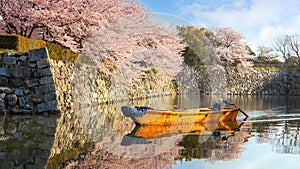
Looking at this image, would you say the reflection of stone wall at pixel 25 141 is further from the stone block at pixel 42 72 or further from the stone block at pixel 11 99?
the stone block at pixel 42 72

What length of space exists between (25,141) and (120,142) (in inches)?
65.6

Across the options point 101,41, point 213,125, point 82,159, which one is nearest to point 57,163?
point 82,159

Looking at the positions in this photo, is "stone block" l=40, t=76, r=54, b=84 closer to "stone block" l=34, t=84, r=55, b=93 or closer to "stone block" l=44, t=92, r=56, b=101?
"stone block" l=34, t=84, r=55, b=93

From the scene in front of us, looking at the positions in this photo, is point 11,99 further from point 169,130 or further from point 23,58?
point 169,130

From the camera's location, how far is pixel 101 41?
51.5 ft

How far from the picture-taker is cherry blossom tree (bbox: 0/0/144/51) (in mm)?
13453

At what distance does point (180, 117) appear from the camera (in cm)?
887

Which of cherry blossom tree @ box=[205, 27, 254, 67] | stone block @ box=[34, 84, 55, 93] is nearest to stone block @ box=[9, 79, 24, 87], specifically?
stone block @ box=[34, 84, 55, 93]

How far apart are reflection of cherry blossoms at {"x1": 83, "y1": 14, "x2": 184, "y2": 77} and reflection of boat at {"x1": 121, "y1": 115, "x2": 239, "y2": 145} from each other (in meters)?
7.66

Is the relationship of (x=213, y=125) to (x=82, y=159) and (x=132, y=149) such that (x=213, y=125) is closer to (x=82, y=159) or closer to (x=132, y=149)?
(x=132, y=149)

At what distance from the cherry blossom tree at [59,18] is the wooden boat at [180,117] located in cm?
679

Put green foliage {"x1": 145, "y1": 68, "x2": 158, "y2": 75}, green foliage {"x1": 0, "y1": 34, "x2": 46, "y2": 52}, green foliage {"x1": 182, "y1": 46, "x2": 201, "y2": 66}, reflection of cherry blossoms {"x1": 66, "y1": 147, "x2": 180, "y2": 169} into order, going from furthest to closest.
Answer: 1. green foliage {"x1": 182, "y1": 46, "x2": 201, "y2": 66}
2. green foliage {"x1": 145, "y1": 68, "x2": 158, "y2": 75}
3. green foliage {"x1": 0, "y1": 34, "x2": 46, "y2": 52}
4. reflection of cherry blossoms {"x1": 66, "y1": 147, "x2": 180, "y2": 169}

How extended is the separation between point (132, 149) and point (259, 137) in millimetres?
2849

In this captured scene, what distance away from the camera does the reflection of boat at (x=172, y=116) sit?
8406 mm
